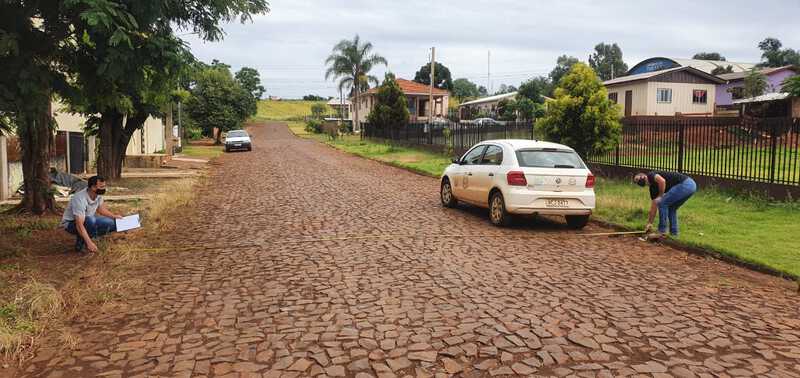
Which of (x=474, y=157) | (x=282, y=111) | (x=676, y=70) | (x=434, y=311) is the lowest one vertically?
(x=434, y=311)

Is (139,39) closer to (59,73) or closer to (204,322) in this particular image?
(59,73)

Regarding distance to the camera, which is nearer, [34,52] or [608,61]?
[34,52]

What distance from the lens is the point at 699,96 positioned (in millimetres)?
40250

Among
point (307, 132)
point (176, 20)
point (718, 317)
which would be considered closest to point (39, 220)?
point (176, 20)

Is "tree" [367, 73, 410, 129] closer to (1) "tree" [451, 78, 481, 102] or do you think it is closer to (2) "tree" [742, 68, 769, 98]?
(2) "tree" [742, 68, 769, 98]

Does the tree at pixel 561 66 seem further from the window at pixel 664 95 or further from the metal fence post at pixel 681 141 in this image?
the metal fence post at pixel 681 141

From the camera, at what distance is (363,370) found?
4395mm

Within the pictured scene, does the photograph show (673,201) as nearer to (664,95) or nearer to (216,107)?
(664,95)

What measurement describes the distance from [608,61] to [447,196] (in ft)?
331

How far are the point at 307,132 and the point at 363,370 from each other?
71.1 m

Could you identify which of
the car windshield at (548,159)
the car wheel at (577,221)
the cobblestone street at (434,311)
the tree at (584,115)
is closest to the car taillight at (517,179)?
the car windshield at (548,159)

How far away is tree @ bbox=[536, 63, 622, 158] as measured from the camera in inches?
627

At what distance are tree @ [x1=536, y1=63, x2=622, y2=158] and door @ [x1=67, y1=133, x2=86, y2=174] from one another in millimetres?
14064

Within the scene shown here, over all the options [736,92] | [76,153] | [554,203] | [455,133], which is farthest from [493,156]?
[736,92]
